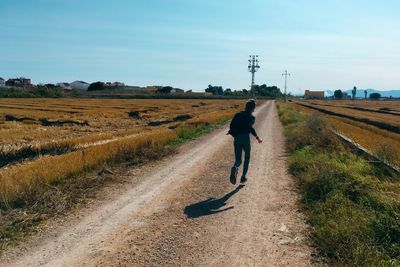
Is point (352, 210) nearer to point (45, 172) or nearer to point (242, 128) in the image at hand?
point (242, 128)

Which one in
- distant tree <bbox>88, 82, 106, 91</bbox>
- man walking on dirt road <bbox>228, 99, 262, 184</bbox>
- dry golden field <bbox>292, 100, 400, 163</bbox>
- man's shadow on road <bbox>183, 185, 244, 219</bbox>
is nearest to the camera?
man's shadow on road <bbox>183, 185, 244, 219</bbox>

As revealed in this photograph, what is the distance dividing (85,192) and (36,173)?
2.13 m

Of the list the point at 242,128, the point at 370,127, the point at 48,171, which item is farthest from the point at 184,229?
the point at 370,127

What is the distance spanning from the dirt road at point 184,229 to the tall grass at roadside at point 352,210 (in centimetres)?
36

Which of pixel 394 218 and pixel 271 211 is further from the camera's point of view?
pixel 271 211

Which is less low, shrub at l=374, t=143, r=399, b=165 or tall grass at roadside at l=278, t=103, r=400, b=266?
shrub at l=374, t=143, r=399, b=165

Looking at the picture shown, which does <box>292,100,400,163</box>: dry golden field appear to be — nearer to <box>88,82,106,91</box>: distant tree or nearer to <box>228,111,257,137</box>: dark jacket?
<box>228,111,257,137</box>: dark jacket

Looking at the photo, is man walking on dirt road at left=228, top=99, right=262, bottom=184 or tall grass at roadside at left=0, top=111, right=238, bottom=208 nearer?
tall grass at roadside at left=0, top=111, right=238, bottom=208

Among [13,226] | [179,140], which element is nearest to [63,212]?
[13,226]

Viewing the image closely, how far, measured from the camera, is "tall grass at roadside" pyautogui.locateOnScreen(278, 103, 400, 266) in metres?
5.80

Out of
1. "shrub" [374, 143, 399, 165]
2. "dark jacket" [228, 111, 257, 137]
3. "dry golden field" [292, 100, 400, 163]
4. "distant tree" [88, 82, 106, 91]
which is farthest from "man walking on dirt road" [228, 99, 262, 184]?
"distant tree" [88, 82, 106, 91]

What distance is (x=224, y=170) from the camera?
13102 millimetres

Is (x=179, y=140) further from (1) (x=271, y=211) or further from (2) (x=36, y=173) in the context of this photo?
(1) (x=271, y=211)

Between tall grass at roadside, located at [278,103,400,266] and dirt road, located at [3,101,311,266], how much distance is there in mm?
360
